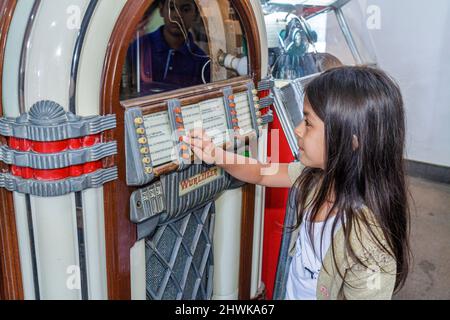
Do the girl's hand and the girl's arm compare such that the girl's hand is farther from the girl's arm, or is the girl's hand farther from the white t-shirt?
the white t-shirt

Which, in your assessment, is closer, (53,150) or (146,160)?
(53,150)

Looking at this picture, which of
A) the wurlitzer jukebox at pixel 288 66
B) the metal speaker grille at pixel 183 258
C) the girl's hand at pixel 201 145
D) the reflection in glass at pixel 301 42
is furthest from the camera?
the reflection in glass at pixel 301 42

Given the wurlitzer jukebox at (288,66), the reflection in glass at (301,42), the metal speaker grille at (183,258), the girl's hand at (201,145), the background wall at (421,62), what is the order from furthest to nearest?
the background wall at (421,62)
the reflection in glass at (301,42)
the wurlitzer jukebox at (288,66)
the metal speaker grille at (183,258)
the girl's hand at (201,145)

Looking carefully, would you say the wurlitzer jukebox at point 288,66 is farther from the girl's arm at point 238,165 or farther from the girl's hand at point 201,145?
the girl's hand at point 201,145

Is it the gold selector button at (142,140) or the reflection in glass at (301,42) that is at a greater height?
the reflection in glass at (301,42)

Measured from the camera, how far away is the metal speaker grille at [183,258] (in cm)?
139

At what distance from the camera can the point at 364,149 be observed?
1103 millimetres

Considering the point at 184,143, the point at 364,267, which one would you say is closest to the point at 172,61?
the point at 184,143

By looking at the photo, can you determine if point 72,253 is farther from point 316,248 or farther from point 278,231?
point 278,231

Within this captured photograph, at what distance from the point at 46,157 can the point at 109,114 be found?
0.16 m

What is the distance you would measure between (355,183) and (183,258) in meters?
0.60

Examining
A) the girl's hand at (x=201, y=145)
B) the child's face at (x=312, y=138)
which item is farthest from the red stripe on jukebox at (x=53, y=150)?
the child's face at (x=312, y=138)

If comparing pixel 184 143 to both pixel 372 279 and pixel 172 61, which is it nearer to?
pixel 172 61

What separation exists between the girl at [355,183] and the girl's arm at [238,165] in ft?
0.75
